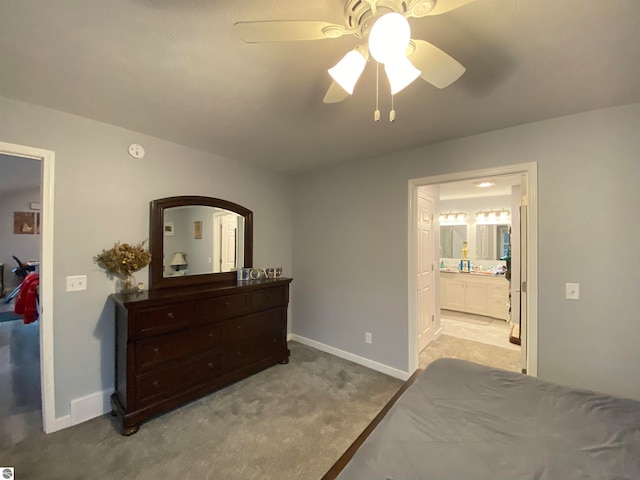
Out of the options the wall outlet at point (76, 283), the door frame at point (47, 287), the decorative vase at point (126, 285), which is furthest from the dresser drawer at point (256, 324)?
the door frame at point (47, 287)

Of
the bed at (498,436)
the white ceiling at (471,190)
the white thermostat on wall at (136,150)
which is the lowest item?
the bed at (498,436)

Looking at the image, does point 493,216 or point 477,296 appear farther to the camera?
point 493,216

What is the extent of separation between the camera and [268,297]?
9.80 ft

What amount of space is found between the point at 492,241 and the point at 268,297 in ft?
15.6

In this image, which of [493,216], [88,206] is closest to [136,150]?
[88,206]

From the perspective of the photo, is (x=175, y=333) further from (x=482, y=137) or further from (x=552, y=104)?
(x=552, y=104)

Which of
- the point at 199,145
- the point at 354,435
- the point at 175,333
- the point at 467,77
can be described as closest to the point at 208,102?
the point at 199,145

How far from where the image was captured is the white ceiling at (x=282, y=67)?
1.13 meters

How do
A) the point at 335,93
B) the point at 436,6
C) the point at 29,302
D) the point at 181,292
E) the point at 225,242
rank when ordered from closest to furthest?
the point at 436,6 → the point at 335,93 → the point at 181,292 → the point at 225,242 → the point at 29,302

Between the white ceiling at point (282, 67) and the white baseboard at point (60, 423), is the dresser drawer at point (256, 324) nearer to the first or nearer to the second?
the white baseboard at point (60, 423)

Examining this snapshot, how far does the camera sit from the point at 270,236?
3680mm

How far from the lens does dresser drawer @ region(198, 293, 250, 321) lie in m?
2.44

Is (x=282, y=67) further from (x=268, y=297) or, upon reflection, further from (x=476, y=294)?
(x=476, y=294)

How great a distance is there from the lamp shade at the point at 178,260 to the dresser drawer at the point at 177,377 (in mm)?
911
